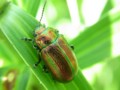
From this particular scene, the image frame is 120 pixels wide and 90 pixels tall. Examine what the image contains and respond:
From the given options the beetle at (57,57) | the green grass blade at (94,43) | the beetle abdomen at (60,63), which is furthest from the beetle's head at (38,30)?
the green grass blade at (94,43)

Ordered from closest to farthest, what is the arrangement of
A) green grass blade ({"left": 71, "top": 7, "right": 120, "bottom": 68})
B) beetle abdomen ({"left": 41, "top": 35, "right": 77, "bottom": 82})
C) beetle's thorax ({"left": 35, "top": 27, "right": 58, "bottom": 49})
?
beetle abdomen ({"left": 41, "top": 35, "right": 77, "bottom": 82}) → beetle's thorax ({"left": 35, "top": 27, "right": 58, "bottom": 49}) → green grass blade ({"left": 71, "top": 7, "right": 120, "bottom": 68})

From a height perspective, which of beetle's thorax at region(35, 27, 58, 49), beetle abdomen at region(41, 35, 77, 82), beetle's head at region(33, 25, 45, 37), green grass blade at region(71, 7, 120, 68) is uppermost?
beetle's head at region(33, 25, 45, 37)

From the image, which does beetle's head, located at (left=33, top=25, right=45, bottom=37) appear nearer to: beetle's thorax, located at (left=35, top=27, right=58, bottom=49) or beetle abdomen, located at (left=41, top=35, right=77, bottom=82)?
beetle's thorax, located at (left=35, top=27, right=58, bottom=49)

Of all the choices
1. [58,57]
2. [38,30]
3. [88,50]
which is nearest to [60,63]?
[58,57]

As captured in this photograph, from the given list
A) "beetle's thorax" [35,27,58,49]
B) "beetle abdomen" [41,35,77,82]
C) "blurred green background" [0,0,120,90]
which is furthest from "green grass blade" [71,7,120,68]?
"beetle abdomen" [41,35,77,82]

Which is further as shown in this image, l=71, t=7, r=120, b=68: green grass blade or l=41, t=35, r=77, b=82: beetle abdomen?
l=71, t=7, r=120, b=68: green grass blade

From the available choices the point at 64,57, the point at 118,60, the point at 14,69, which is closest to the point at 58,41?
the point at 64,57

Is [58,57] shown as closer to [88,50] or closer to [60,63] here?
[60,63]

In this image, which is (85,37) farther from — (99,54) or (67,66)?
(67,66)
